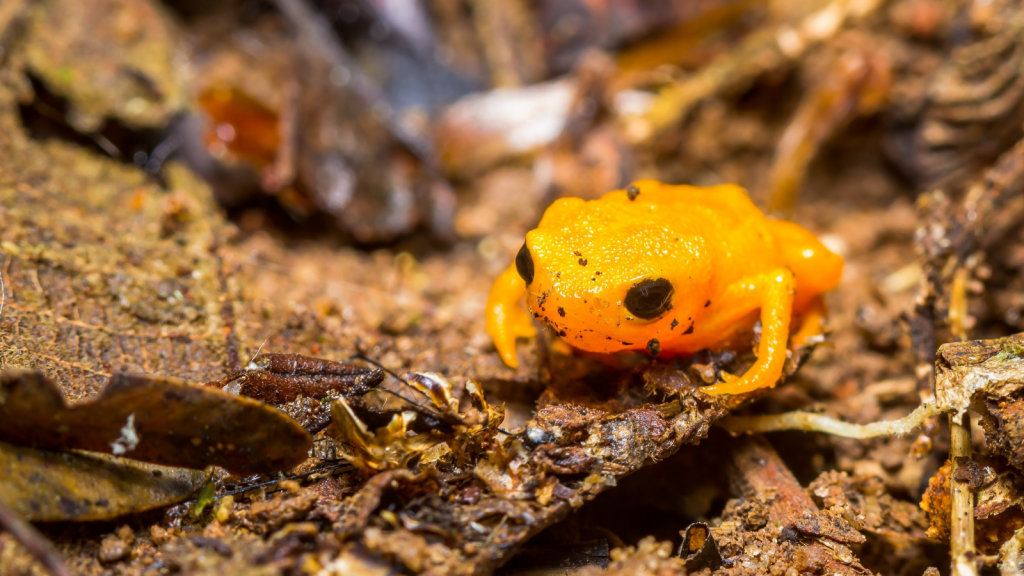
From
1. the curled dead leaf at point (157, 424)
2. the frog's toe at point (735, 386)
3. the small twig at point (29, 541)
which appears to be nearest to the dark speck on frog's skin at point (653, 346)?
the frog's toe at point (735, 386)

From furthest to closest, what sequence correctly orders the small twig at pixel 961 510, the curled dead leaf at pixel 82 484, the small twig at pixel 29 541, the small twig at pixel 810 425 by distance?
1. the small twig at pixel 810 425
2. the small twig at pixel 961 510
3. the curled dead leaf at pixel 82 484
4. the small twig at pixel 29 541

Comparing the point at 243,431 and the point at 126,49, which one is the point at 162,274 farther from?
the point at 126,49

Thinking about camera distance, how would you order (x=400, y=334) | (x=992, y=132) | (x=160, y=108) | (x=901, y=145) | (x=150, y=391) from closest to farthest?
(x=150, y=391)
(x=400, y=334)
(x=160, y=108)
(x=992, y=132)
(x=901, y=145)

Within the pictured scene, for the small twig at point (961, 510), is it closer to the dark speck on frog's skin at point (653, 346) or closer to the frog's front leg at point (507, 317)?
the dark speck on frog's skin at point (653, 346)

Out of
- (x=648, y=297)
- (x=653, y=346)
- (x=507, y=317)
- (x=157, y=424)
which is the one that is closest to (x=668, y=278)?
(x=648, y=297)

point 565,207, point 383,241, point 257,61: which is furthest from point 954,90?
point 257,61

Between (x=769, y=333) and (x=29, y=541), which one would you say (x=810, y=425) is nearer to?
(x=769, y=333)

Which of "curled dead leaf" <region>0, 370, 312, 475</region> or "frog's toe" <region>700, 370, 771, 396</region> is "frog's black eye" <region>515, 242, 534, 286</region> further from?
"curled dead leaf" <region>0, 370, 312, 475</region>
